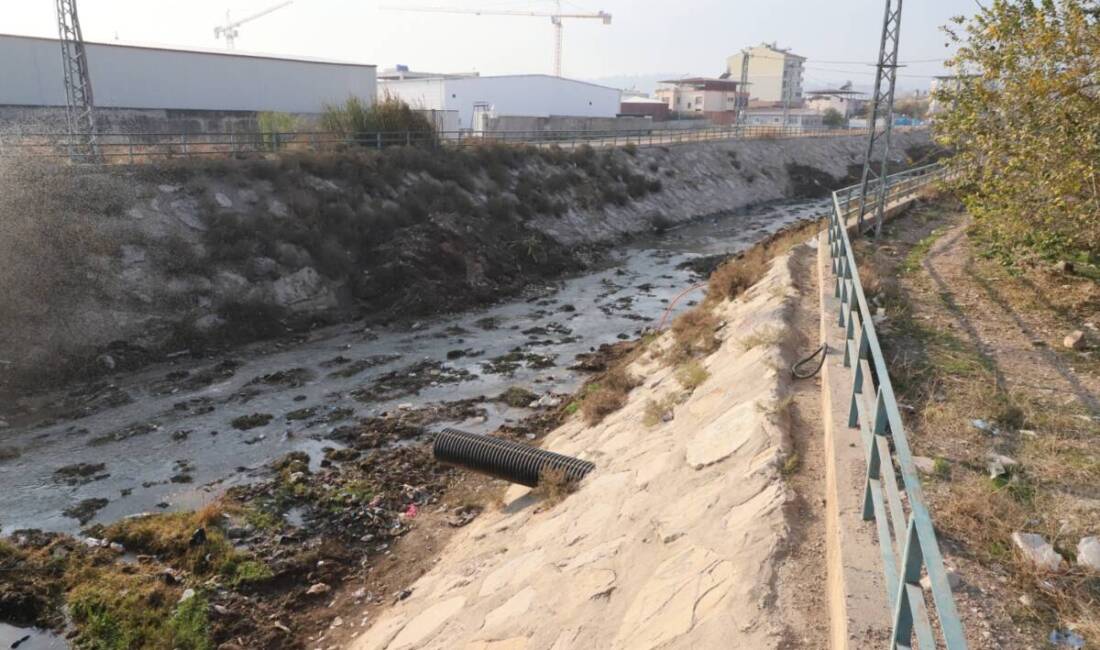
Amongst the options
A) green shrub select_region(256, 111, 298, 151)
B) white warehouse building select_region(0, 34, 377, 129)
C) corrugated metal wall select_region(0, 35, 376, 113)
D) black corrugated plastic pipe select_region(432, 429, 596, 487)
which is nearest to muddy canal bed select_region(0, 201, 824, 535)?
black corrugated plastic pipe select_region(432, 429, 596, 487)

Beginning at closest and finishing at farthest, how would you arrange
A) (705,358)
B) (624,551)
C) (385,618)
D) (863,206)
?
(624,551) < (385,618) < (705,358) < (863,206)

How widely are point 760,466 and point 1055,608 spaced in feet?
8.61

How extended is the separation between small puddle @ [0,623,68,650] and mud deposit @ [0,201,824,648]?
1.5 inches

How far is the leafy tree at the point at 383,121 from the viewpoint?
30964mm

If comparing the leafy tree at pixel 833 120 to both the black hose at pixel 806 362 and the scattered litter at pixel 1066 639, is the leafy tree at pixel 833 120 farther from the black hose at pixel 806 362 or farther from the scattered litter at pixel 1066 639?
the scattered litter at pixel 1066 639

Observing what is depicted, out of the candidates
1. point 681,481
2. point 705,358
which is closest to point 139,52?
point 705,358

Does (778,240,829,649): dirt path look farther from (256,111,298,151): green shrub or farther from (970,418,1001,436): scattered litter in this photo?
(256,111,298,151): green shrub

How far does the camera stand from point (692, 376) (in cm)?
1058

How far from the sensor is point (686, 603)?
5457 mm

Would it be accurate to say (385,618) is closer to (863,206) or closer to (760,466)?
(760,466)

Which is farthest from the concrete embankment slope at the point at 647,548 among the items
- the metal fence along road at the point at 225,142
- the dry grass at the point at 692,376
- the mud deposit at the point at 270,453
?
the metal fence along road at the point at 225,142

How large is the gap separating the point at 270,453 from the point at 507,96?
6391cm

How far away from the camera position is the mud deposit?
30.3 feet

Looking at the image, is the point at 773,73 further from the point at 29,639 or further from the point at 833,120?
the point at 29,639
